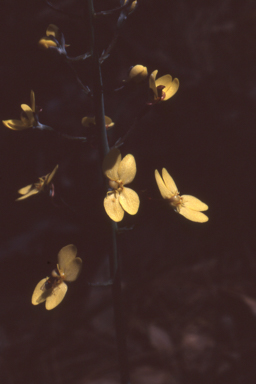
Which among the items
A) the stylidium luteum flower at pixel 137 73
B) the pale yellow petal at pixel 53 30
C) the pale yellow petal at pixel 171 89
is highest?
the pale yellow petal at pixel 53 30

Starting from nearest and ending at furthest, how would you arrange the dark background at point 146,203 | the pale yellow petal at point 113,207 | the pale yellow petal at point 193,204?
1. the pale yellow petal at point 113,207
2. the pale yellow petal at point 193,204
3. the dark background at point 146,203

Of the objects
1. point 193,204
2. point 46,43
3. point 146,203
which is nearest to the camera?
point 46,43

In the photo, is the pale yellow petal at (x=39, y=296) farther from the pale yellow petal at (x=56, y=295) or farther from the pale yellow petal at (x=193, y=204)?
the pale yellow petal at (x=193, y=204)

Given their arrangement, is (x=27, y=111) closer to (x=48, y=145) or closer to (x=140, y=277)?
(x=48, y=145)

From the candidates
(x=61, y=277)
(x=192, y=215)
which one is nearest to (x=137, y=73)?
(x=192, y=215)

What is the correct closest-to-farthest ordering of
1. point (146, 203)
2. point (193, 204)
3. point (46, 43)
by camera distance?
point (46, 43) < point (193, 204) < point (146, 203)

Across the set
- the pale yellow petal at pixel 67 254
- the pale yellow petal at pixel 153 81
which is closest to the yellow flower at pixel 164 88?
the pale yellow petal at pixel 153 81

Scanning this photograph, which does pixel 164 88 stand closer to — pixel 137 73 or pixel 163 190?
pixel 137 73

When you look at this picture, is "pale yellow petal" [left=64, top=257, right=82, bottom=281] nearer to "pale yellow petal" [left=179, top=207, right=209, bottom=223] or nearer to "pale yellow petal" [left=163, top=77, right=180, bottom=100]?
"pale yellow petal" [left=179, top=207, right=209, bottom=223]
